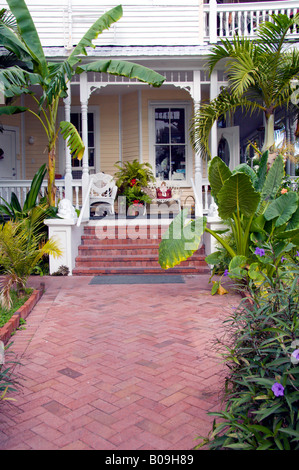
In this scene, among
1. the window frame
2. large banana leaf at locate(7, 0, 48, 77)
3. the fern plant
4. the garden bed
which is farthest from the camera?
the window frame

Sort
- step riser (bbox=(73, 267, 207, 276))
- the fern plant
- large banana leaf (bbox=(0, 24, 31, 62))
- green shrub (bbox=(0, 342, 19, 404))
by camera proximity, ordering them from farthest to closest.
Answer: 1. step riser (bbox=(73, 267, 207, 276))
2. large banana leaf (bbox=(0, 24, 31, 62))
3. the fern plant
4. green shrub (bbox=(0, 342, 19, 404))

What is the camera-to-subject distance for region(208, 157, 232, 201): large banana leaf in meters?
5.75

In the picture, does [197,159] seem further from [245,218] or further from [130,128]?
[245,218]

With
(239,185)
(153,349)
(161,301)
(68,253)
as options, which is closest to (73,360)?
(153,349)

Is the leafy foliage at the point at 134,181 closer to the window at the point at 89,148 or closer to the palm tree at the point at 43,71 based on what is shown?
the window at the point at 89,148

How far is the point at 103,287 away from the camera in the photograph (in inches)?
276

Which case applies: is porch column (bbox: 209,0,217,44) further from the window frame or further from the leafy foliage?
the window frame

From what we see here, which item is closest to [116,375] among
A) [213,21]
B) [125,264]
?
[125,264]

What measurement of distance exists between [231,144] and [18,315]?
787 cm

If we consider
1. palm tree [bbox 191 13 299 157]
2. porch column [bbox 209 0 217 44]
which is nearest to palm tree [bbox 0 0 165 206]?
palm tree [bbox 191 13 299 157]

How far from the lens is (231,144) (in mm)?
11156

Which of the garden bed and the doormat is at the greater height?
the garden bed

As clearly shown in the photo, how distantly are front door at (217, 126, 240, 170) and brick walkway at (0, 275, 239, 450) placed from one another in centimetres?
572

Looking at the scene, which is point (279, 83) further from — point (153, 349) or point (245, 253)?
point (153, 349)
